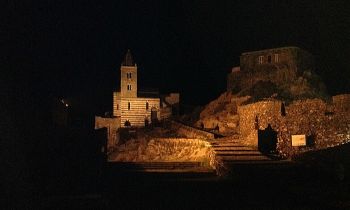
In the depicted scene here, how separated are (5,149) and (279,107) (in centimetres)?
1629

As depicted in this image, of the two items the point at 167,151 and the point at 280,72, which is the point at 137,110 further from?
the point at 167,151

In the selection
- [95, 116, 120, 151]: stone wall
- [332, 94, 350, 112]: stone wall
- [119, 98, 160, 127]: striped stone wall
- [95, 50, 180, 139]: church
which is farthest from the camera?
[95, 50, 180, 139]: church

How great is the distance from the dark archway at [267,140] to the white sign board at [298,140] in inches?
37.9

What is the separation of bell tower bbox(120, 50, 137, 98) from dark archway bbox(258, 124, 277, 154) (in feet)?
104

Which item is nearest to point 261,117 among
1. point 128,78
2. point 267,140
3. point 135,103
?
point 267,140

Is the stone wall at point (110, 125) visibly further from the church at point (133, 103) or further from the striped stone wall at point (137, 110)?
the striped stone wall at point (137, 110)

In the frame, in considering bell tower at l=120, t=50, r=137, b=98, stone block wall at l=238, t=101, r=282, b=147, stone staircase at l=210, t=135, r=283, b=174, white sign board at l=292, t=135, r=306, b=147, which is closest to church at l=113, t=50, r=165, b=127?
bell tower at l=120, t=50, r=137, b=98

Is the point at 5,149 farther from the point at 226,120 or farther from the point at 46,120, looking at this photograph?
the point at 226,120

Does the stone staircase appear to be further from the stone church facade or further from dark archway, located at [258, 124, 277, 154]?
the stone church facade

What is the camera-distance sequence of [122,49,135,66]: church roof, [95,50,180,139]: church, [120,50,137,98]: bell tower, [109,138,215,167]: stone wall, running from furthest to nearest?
[122,49,135,66]: church roof < [120,50,137,98]: bell tower < [95,50,180,139]: church < [109,138,215,167]: stone wall

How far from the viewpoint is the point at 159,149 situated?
3238 centimetres

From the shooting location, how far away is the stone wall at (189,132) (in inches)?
1267

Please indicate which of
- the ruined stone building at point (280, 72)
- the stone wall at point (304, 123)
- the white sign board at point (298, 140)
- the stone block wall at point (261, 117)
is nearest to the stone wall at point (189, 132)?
the stone block wall at point (261, 117)

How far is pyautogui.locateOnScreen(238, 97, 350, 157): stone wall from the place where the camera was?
24.0 meters
